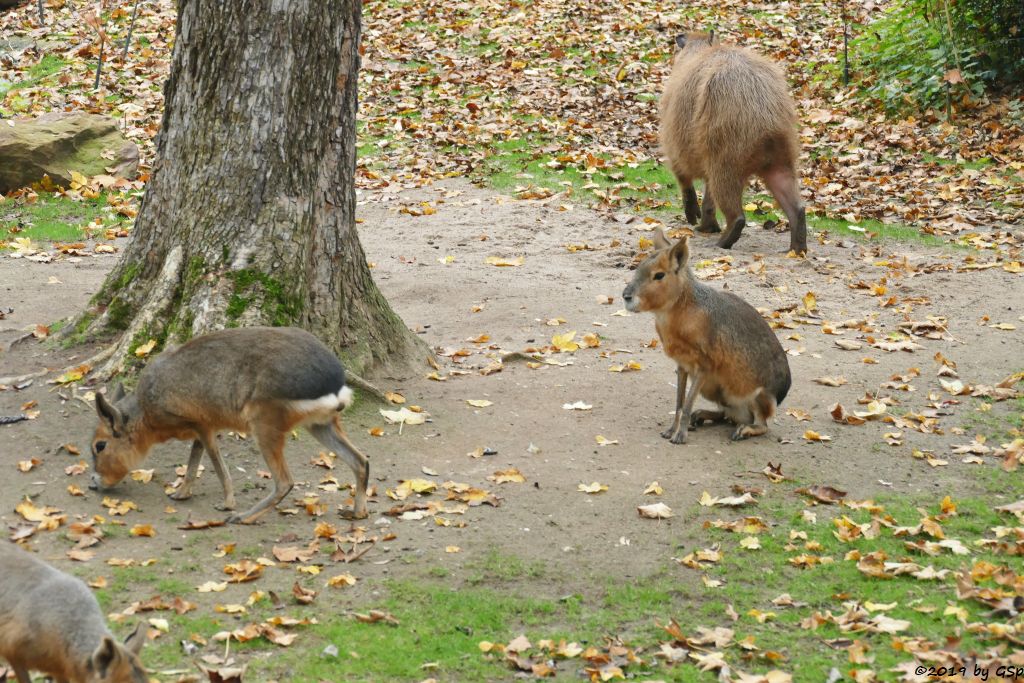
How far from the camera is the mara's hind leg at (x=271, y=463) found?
5.60 m

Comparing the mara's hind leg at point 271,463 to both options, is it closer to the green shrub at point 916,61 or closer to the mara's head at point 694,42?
the mara's head at point 694,42

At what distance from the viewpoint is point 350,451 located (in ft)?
18.8

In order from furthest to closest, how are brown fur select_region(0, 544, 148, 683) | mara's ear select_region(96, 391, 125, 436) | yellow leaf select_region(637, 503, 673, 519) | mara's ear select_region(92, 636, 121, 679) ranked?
yellow leaf select_region(637, 503, 673, 519) → mara's ear select_region(96, 391, 125, 436) → brown fur select_region(0, 544, 148, 683) → mara's ear select_region(92, 636, 121, 679)

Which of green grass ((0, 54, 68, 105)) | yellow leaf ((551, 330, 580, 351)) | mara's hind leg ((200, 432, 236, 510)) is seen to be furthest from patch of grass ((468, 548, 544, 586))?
green grass ((0, 54, 68, 105))

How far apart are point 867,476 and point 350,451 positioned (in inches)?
113

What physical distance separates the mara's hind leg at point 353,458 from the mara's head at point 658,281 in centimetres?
204

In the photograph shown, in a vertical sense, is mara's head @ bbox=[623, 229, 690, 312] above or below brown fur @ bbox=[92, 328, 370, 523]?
above

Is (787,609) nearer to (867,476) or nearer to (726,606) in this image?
(726,606)

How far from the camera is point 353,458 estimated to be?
572 cm

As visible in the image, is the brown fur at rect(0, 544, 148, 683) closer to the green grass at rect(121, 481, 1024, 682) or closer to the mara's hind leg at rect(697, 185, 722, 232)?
the green grass at rect(121, 481, 1024, 682)

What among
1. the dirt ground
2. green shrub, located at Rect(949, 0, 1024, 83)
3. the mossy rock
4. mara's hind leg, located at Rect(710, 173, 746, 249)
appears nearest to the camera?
the dirt ground

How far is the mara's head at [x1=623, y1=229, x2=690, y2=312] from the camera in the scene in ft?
22.7

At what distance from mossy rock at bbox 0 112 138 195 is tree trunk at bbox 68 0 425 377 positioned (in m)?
6.26

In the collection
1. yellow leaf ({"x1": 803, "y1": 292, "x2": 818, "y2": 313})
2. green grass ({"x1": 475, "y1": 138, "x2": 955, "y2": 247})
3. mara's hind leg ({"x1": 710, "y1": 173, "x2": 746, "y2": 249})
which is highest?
mara's hind leg ({"x1": 710, "y1": 173, "x2": 746, "y2": 249})
